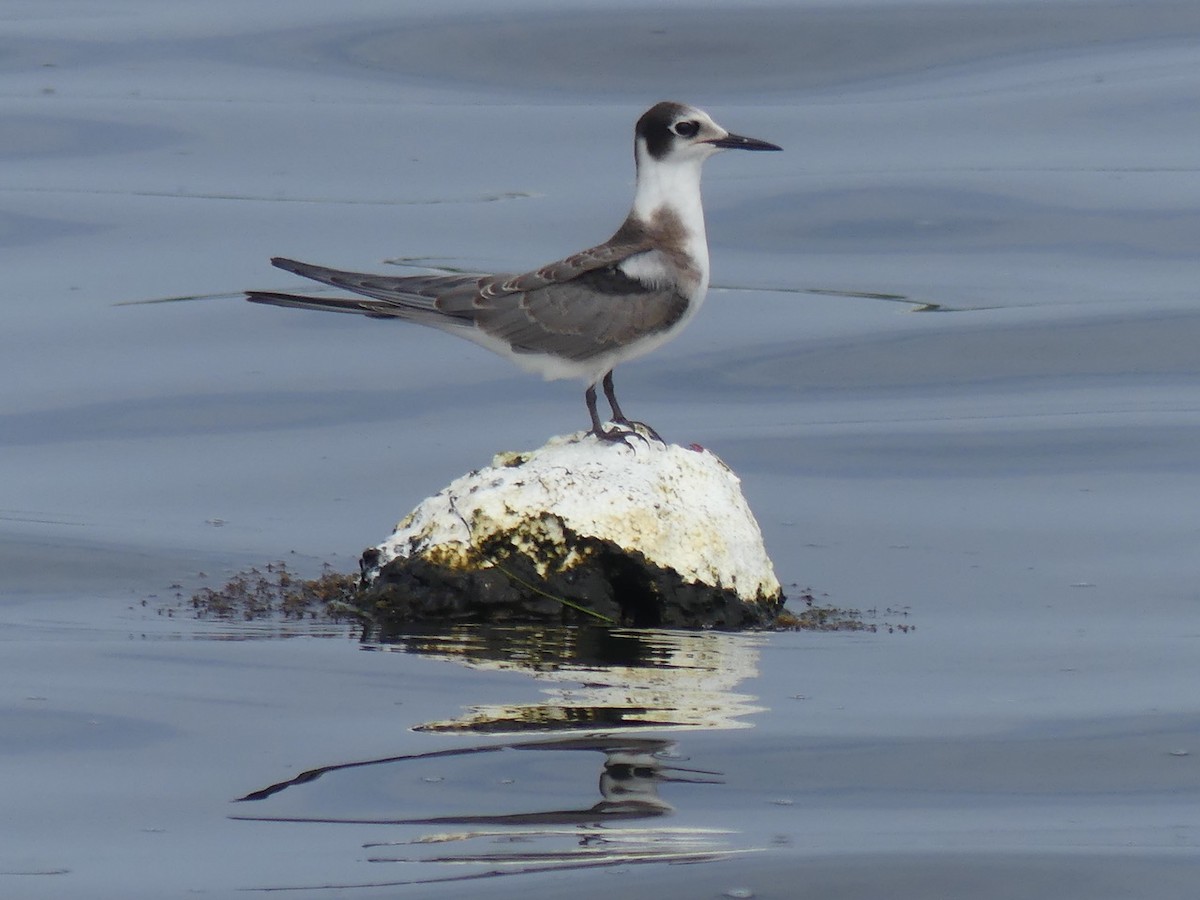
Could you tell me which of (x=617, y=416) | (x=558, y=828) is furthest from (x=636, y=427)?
(x=558, y=828)

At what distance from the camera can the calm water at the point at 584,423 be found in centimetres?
687

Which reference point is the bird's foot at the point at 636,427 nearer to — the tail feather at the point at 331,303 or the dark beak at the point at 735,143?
the tail feather at the point at 331,303

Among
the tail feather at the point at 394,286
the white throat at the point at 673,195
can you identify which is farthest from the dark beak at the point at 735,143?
the tail feather at the point at 394,286

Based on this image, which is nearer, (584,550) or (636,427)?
(584,550)

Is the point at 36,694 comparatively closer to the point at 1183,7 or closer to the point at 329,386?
the point at 329,386

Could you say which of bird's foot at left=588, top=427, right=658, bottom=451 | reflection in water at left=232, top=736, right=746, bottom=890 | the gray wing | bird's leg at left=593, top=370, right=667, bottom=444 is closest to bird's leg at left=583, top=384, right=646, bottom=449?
bird's foot at left=588, top=427, right=658, bottom=451

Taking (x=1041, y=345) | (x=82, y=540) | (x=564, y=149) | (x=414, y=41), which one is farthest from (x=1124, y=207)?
(x=82, y=540)

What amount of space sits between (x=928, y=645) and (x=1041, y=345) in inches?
239

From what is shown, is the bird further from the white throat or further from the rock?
the rock

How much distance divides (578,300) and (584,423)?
313cm

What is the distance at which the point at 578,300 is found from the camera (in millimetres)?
9672

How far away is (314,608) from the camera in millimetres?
9336

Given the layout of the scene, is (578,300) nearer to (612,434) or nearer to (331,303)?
(612,434)

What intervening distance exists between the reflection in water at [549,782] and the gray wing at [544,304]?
68.5 inches
